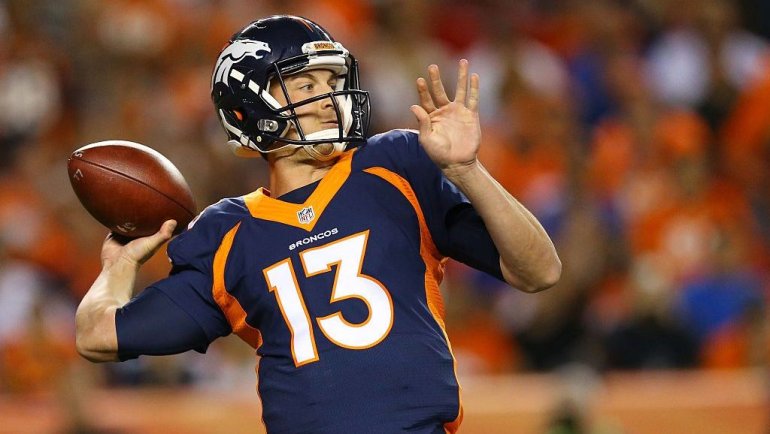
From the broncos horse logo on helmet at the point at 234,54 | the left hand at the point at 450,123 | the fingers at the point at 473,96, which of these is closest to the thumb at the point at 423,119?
the left hand at the point at 450,123

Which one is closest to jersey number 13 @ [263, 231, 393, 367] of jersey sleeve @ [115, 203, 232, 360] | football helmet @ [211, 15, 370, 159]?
jersey sleeve @ [115, 203, 232, 360]

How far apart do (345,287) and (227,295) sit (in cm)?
35

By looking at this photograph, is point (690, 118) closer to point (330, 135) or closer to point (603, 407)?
point (603, 407)

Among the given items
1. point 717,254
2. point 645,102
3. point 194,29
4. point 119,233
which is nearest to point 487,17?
point 645,102

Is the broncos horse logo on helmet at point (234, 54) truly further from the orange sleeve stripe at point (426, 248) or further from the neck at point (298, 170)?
the orange sleeve stripe at point (426, 248)

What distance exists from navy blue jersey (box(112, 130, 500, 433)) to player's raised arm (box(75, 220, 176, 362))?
5cm

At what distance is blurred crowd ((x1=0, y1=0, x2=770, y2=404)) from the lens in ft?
22.1

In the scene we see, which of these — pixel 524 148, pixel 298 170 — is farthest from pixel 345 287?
pixel 524 148

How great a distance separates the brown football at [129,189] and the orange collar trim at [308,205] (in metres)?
0.27

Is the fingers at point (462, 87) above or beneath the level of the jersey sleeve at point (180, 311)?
above

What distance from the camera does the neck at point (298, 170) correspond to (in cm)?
352

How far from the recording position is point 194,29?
8977 millimetres

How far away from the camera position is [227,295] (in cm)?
339

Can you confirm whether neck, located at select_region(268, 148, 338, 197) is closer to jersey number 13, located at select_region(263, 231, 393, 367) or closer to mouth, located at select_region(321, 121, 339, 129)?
mouth, located at select_region(321, 121, 339, 129)
